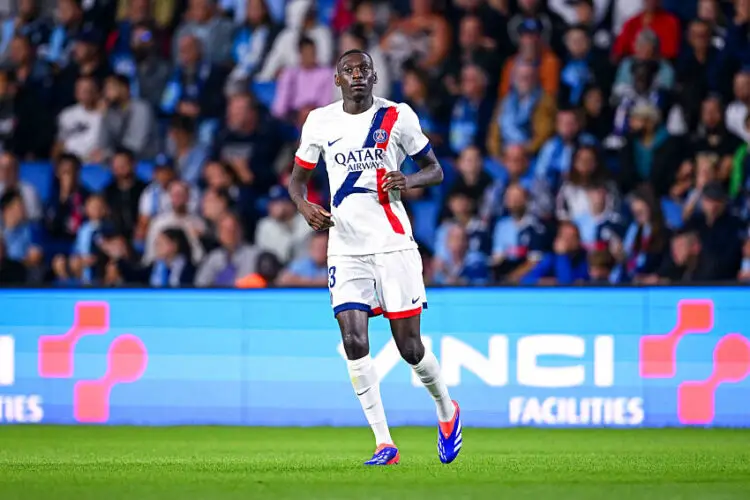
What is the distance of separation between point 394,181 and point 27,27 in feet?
36.5

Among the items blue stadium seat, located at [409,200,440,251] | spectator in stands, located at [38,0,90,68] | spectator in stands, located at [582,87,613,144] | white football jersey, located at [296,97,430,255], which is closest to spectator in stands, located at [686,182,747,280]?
spectator in stands, located at [582,87,613,144]

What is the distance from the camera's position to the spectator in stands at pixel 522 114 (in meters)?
15.2

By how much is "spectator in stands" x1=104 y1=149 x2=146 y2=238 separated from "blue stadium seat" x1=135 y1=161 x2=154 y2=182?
0.13m

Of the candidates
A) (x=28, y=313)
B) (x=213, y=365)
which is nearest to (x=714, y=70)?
(x=213, y=365)

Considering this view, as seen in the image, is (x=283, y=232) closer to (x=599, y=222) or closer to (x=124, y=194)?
(x=124, y=194)

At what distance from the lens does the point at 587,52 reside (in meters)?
15.5

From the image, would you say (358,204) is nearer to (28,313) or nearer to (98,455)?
(98,455)

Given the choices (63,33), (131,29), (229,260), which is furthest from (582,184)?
(63,33)

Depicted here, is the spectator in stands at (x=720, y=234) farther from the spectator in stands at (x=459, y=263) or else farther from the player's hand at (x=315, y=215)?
the player's hand at (x=315, y=215)

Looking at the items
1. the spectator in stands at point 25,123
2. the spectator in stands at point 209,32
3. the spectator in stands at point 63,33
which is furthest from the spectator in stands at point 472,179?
the spectator in stands at point 63,33

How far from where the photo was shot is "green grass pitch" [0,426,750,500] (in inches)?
252

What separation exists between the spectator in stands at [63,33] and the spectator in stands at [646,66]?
679 cm

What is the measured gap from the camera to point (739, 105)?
14711 millimetres

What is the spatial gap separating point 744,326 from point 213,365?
4.55 metres
